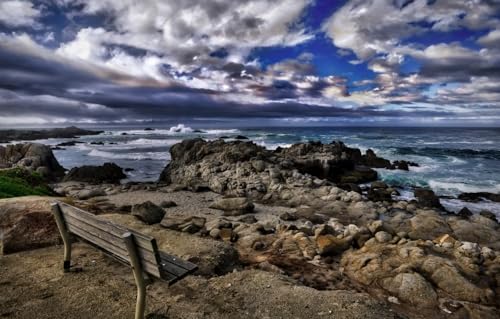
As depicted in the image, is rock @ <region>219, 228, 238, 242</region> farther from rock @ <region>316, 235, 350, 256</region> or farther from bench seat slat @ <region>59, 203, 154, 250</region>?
bench seat slat @ <region>59, 203, 154, 250</region>

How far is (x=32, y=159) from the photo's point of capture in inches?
1025

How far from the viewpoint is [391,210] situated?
628 inches

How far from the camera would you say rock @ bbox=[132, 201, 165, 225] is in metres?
10.4

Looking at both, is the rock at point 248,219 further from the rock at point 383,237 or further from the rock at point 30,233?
the rock at point 30,233

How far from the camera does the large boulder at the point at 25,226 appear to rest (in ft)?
20.1

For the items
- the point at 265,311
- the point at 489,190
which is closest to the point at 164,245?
the point at 265,311

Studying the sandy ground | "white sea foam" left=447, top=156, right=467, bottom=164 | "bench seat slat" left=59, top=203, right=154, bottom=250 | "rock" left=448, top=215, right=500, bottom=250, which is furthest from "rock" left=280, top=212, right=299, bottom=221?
"white sea foam" left=447, top=156, right=467, bottom=164

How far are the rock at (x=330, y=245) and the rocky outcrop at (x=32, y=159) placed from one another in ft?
81.6

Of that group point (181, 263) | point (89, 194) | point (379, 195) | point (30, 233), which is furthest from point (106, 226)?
point (379, 195)

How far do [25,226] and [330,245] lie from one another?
7374mm

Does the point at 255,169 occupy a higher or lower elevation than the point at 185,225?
higher

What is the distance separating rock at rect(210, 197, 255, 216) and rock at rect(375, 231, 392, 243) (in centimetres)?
737

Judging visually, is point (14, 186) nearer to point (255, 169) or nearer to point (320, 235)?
point (320, 235)

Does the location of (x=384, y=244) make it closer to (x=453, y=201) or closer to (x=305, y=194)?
(x=305, y=194)
